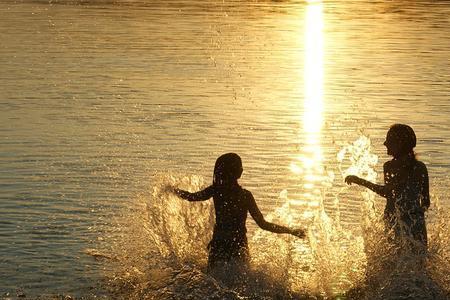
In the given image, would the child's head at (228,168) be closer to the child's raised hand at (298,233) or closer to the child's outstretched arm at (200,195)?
the child's outstretched arm at (200,195)

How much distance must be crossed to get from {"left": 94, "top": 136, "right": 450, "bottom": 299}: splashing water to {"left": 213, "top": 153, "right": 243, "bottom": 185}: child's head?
912mm

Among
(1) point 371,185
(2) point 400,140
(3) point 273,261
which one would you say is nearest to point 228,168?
(1) point 371,185

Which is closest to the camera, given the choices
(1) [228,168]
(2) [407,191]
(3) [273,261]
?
(1) [228,168]

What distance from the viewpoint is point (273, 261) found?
37.3ft

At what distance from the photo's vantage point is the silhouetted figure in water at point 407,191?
1057 cm

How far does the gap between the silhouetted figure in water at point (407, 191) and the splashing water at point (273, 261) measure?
0.22m

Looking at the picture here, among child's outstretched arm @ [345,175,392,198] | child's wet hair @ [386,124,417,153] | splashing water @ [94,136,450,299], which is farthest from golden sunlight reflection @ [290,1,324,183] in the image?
child's wet hair @ [386,124,417,153]

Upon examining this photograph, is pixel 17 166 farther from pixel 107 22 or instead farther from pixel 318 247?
pixel 107 22

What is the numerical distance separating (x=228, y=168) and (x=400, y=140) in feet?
5.46

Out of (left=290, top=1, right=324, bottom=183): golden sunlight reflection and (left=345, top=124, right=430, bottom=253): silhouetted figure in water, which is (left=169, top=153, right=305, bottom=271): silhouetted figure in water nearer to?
(left=345, top=124, right=430, bottom=253): silhouetted figure in water

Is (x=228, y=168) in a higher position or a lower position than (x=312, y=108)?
lower

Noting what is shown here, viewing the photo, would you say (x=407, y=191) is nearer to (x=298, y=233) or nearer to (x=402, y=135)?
(x=402, y=135)

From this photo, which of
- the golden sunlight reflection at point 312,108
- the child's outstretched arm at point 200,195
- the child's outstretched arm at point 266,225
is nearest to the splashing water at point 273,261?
the child's outstretched arm at point 266,225

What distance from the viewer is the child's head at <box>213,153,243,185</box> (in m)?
10.3
